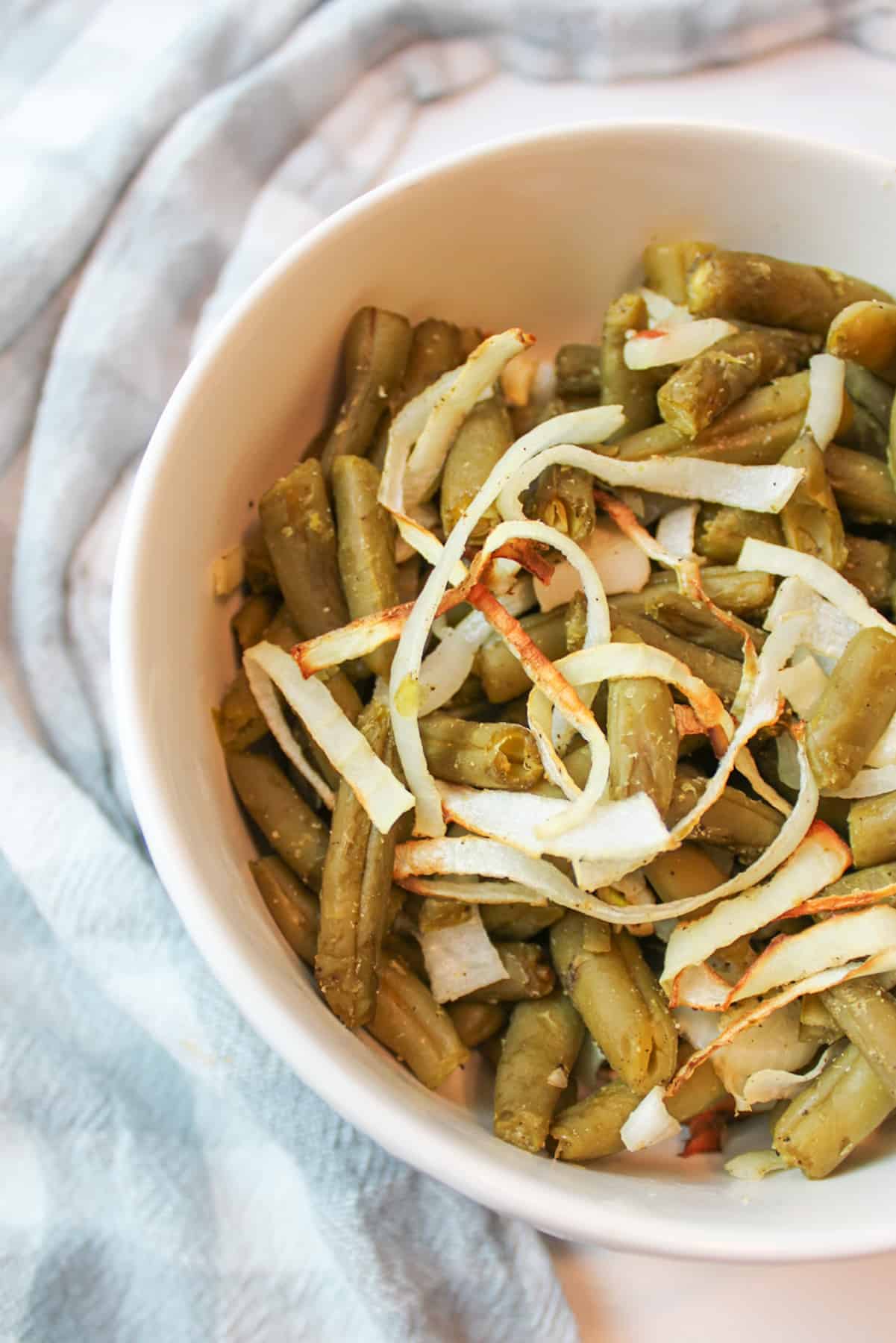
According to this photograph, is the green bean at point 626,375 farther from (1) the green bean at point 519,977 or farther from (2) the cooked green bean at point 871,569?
(1) the green bean at point 519,977

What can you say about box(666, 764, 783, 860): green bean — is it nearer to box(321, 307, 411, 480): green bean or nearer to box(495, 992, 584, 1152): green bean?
box(495, 992, 584, 1152): green bean

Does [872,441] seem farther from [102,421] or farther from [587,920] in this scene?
[102,421]

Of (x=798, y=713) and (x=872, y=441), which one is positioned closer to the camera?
(x=798, y=713)

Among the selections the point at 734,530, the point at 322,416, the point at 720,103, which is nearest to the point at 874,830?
the point at 734,530

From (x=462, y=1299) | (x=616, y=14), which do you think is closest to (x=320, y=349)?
(x=616, y=14)

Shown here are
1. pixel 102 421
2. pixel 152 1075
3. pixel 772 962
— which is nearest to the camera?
pixel 772 962

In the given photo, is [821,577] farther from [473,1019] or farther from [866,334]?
[473,1019]

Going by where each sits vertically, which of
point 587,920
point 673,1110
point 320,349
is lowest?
point 673,1110

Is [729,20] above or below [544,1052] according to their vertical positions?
above
